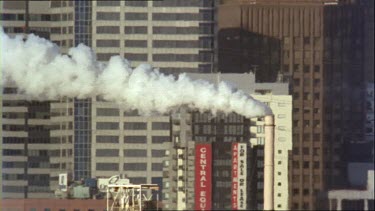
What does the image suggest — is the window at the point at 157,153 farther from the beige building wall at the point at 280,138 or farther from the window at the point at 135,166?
the beige building wall at the point at 280,138

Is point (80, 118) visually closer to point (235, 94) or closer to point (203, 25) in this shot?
point (203, 25)

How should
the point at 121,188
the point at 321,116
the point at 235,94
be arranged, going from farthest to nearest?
the point at 321,116 → the point at 235,94 → the point at 121,188

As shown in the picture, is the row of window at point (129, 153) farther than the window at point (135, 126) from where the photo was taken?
No

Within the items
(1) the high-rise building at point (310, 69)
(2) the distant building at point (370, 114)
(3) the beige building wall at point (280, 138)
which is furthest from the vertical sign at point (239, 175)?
(2) the distant building at point (370, 114)

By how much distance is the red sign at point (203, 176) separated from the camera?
59750 mm

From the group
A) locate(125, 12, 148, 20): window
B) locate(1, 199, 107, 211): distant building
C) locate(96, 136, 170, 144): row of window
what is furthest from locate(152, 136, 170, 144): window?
locate(1, 199, 107, 211): distant building

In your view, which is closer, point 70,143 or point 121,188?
point 121,188

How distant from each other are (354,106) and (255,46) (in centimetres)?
349

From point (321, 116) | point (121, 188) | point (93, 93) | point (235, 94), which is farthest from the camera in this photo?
point (321, 116)

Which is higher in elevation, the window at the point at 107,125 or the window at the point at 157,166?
the window at the point at 107,125

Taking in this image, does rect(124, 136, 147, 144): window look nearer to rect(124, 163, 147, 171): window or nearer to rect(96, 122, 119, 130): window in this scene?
rect(96, 122, 119, 130): window

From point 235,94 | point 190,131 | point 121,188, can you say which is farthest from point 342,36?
point 121,188

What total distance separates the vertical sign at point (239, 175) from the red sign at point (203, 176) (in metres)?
0.73

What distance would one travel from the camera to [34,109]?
61.8m
